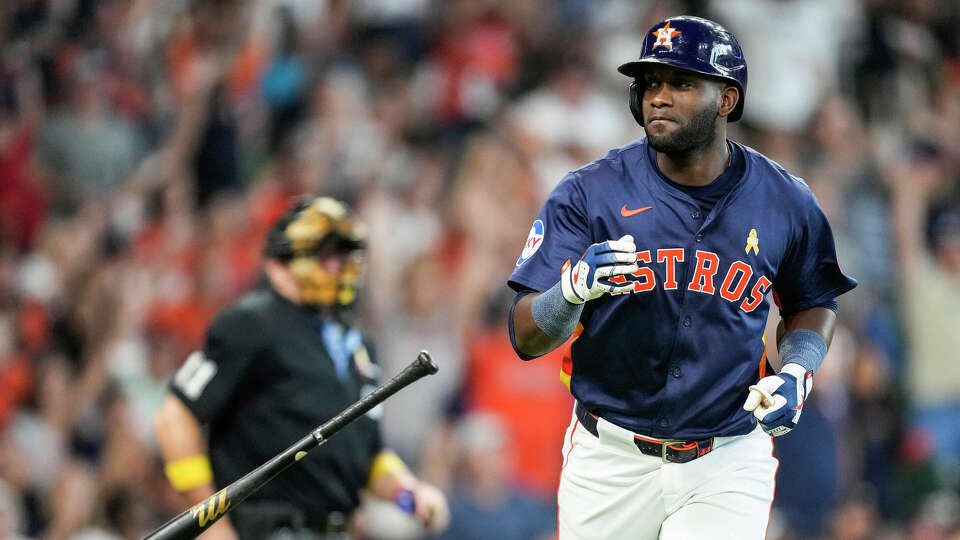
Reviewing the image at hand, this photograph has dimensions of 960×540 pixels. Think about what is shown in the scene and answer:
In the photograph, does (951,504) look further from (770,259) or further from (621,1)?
(770,259)

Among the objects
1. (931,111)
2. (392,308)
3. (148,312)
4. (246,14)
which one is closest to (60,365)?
(148,312)

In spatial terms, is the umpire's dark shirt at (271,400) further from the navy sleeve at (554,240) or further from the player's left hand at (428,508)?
the navy sleeve at (554,240)

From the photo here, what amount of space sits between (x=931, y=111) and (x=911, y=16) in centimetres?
89

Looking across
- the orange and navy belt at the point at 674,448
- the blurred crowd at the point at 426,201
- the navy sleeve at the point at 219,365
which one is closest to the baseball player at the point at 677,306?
the orange and navy belt at the point at 674,448

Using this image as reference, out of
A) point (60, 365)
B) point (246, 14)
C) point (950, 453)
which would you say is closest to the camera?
point (60, 365)

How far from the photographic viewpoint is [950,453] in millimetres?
9219

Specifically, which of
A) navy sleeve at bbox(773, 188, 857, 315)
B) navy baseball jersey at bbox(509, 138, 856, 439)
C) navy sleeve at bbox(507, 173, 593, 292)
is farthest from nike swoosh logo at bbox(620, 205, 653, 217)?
navy sleeve at bbox(773, 188, 857, 315)

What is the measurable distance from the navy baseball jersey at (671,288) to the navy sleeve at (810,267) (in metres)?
0.02

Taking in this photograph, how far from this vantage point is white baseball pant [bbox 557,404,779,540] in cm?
398

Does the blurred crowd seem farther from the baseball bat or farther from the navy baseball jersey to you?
the navy baseball jersey

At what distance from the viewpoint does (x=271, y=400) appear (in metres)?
5.29

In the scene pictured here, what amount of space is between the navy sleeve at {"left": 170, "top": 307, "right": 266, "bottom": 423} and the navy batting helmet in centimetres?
202

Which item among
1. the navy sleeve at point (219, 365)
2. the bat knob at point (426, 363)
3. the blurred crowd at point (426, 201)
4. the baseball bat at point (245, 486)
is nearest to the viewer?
the bat knob at point (426, 363)

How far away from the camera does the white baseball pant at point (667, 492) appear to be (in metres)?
3.98
